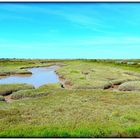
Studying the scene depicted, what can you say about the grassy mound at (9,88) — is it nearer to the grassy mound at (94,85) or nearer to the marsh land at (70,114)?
the marsh land at (70,114)

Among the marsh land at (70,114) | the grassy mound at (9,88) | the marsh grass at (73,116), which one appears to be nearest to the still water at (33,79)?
the grassy mound at (9,88)

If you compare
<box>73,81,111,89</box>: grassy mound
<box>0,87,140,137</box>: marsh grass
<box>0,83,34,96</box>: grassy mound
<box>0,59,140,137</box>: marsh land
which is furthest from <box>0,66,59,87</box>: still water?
<box>0,87,140,137</box>: marsh grass

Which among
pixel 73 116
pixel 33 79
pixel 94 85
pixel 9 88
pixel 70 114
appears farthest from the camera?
pixel 33 79

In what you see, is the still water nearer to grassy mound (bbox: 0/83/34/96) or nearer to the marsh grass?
grassy mound (bbox: 0/83/34/96)

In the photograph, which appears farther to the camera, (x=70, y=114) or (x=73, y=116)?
(x=70, y=114)

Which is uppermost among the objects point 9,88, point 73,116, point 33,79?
point 9,88

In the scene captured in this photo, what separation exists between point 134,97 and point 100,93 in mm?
2052

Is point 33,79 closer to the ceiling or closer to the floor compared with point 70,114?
closer to the ceiling

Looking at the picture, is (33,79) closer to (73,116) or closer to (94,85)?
(94,85)

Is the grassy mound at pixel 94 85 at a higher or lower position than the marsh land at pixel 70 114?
higher

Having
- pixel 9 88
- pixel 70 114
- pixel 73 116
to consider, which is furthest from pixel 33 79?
pixel 73 116

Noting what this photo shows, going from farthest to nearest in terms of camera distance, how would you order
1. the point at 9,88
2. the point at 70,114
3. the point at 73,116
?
the point at 9,88 < the point at 70,114 < the point at 73,116

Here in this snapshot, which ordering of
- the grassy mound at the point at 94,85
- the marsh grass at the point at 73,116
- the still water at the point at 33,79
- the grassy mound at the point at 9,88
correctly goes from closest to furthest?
the marsh grass at the point at 73,116, the grassy mound at the point at 9,88, the grassy mound at the point at 94,85, the still water at the point at 33,79

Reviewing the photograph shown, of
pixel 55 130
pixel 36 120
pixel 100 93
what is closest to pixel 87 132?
pixel 55 130
